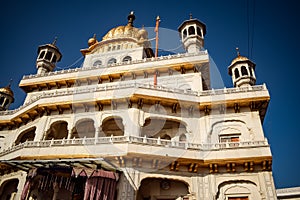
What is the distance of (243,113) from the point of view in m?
18.1

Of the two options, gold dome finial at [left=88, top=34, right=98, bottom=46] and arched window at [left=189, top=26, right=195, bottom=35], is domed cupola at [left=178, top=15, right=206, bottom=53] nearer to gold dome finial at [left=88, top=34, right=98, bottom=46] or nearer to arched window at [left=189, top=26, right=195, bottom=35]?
arched window at [left=189, top=26, right=195, bottom=35]

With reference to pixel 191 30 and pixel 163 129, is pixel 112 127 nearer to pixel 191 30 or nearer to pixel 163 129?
pixel 163 129

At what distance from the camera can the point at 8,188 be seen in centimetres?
1908

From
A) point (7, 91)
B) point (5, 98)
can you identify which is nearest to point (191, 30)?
point (7, 91)

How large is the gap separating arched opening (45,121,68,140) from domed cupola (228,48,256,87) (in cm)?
1471

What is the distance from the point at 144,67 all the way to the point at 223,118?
28.1ft

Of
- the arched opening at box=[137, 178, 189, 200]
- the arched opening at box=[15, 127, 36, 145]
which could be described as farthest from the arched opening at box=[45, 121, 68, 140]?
the arched opening at box=[137, 178, 189, 200]

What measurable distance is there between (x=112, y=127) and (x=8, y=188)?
8.73 meters

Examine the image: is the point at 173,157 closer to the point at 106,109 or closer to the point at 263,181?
the point at 263,181

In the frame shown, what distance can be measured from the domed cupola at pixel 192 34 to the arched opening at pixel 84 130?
11.6 m

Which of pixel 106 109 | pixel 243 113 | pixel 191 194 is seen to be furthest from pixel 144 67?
pixel 191 194

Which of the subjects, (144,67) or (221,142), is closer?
(221,142)

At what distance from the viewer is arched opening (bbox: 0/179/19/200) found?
18.6 meters

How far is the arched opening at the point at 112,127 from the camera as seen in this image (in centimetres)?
1947
